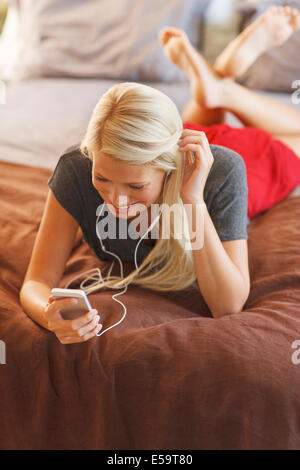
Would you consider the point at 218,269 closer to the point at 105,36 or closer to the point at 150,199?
the point at 150,199

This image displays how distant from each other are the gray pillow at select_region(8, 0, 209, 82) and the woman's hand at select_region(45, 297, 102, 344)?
1530 mm

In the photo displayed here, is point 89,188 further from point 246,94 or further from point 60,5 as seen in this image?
point 60,5

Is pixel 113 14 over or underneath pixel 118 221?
over

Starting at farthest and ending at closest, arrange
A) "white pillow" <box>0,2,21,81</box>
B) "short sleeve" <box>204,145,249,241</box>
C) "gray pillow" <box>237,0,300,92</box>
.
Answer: "white pillow" <box>0,2,21,81</box> < "gray pillow" <box>237,0,300,92</box> < "short sleeve" <box>204,145,249,241</box>

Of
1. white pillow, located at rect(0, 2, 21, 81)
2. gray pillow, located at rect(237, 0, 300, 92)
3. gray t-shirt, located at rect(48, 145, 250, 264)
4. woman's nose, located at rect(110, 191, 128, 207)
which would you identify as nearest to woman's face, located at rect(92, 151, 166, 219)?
woman's nose, located at rect(110, 191, 128, 207)

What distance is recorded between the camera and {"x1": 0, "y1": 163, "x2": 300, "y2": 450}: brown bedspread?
2.71 ft

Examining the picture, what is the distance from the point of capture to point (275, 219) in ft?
4.33

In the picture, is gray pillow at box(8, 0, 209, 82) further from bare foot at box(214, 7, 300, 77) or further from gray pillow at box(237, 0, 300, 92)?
bare foot at box(214, 7, 300, 77)

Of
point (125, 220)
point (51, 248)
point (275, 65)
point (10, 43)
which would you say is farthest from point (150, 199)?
point (10, 43)

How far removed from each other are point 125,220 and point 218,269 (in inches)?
9.9

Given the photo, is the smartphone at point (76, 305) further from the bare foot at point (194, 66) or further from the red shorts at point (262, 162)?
the bare foot at point (194, 66)

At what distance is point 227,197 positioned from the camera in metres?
1.05

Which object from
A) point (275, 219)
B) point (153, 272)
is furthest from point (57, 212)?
point (275, 219)
